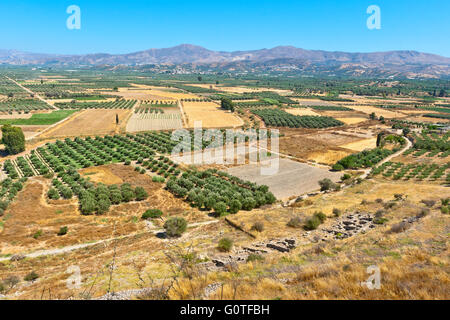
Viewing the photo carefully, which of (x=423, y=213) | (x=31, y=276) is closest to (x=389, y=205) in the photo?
(x=423, y=213)

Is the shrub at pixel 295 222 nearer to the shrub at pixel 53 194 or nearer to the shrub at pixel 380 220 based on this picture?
the shrub at pixel 380 220

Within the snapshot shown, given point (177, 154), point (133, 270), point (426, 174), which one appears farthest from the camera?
point (177, 154)

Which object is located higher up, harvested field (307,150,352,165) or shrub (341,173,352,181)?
harvested field (307,150,352,165)

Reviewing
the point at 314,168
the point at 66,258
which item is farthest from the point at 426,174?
the point at 66,258

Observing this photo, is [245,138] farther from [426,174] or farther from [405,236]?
[405,236]

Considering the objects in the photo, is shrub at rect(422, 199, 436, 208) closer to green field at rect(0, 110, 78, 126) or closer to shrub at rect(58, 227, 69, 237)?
shrub at rect(58, 227, 69, 237)

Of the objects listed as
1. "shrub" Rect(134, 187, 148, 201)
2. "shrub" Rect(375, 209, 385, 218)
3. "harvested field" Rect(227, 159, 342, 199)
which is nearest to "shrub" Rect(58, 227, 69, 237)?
"shrub" Rect(134, 187, 148, 201)
